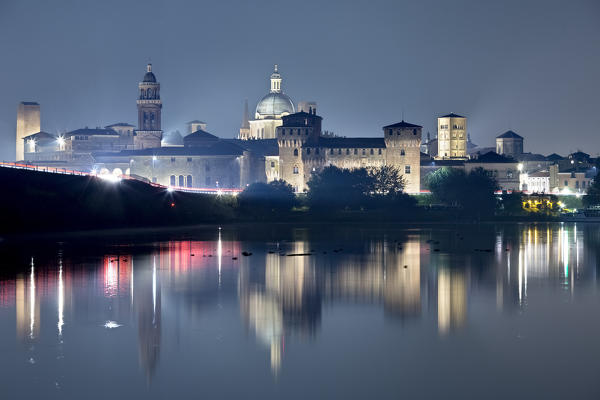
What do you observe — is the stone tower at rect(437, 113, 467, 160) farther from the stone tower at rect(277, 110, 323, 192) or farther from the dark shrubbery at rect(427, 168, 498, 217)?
the dark shrubbery at rect(427, 168, 498, 217)

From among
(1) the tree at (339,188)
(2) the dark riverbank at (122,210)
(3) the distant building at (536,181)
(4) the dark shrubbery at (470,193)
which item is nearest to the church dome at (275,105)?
(3) the distant building at (536,181)

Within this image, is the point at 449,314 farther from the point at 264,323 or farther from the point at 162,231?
the point at 162,231

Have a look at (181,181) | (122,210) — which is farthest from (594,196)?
(181,181)

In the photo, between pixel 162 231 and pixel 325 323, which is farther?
pixel 162 231

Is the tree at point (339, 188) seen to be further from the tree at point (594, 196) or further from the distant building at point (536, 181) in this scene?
the distant building at point (536, 181)

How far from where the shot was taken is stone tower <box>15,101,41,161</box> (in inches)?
7697

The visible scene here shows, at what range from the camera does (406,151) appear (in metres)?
130

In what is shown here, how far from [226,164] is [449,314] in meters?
103

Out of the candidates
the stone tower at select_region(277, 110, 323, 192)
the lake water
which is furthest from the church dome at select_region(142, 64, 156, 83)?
the lake water

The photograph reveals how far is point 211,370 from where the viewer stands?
2436cm

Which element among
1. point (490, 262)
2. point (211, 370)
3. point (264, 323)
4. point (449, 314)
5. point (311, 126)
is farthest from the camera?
point (311, 126)

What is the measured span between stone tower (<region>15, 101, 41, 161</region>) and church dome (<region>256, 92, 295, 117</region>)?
51422 mm

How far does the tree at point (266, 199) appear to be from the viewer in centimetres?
9977

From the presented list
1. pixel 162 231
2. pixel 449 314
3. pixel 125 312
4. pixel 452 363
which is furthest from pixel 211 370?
pixel 162 231
